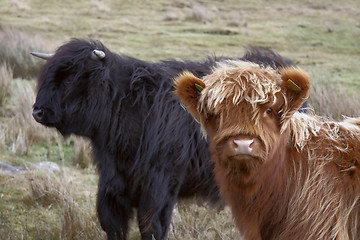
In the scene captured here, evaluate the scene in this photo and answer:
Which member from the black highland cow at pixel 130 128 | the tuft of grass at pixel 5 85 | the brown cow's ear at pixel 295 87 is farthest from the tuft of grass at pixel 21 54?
the brown cow's ear at pixel 295 87

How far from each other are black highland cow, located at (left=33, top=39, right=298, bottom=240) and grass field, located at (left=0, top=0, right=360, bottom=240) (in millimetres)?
373

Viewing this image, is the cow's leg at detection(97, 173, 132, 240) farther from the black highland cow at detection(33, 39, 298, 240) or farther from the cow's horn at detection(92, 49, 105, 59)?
the cow's horn at detection(92, 49, 105, 59)

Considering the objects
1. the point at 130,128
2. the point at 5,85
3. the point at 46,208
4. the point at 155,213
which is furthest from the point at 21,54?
the point at 155,213

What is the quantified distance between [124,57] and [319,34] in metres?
13.1

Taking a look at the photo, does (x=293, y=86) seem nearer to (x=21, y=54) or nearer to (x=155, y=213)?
(x=155, y=213)

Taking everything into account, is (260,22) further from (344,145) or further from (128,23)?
(344,145)

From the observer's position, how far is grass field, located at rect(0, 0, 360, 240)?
4.95m

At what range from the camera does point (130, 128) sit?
4238 mm

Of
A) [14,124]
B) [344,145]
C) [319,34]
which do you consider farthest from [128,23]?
[344,145]

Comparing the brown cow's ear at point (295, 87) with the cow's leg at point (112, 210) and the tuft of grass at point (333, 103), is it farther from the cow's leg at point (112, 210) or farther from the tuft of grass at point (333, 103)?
the tuft of grass at point (333, 103)

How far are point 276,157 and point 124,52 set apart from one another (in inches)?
425

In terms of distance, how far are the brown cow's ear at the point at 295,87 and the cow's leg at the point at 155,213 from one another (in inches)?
70.0

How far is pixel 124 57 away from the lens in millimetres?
4676

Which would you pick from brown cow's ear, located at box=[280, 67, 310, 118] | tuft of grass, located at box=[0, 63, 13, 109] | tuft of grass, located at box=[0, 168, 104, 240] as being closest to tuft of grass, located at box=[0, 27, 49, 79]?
tuft of grass, located at box=[0, 63, 13, 109]
